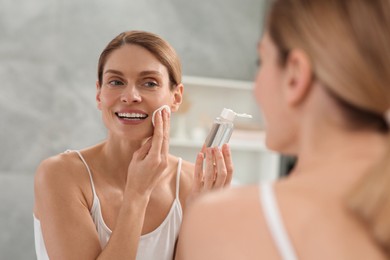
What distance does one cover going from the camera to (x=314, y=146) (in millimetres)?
616

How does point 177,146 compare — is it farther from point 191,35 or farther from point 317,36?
point 317,36

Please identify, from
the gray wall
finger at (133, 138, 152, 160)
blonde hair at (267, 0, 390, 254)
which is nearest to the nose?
finger at (133, 138, 152, 160)

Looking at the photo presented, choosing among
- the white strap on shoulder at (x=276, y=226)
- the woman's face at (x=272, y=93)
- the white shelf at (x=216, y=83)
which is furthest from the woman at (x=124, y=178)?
the white shelf at (x=216, y=83)

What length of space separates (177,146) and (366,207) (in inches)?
103

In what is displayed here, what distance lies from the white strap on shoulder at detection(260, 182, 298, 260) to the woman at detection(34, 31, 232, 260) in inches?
27.3

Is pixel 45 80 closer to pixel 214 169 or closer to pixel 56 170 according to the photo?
pixel 56 170

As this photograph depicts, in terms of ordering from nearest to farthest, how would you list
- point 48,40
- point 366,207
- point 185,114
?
1. point 366,207
2. point 48,40
3. point 185,114

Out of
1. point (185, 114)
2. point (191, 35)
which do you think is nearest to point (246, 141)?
point (185, 114)

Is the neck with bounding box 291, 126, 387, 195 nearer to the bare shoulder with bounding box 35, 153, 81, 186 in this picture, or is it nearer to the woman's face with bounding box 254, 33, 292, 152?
the woman's face with bounding box 254, 33, 292, 152

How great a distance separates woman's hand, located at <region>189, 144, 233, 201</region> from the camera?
1280mm

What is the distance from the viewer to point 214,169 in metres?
1.29

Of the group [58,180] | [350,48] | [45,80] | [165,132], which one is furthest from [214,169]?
[45,80]

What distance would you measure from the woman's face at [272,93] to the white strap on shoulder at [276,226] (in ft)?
0.43

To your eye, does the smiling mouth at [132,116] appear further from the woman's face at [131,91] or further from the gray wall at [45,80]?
the gray wall at [45,80]
